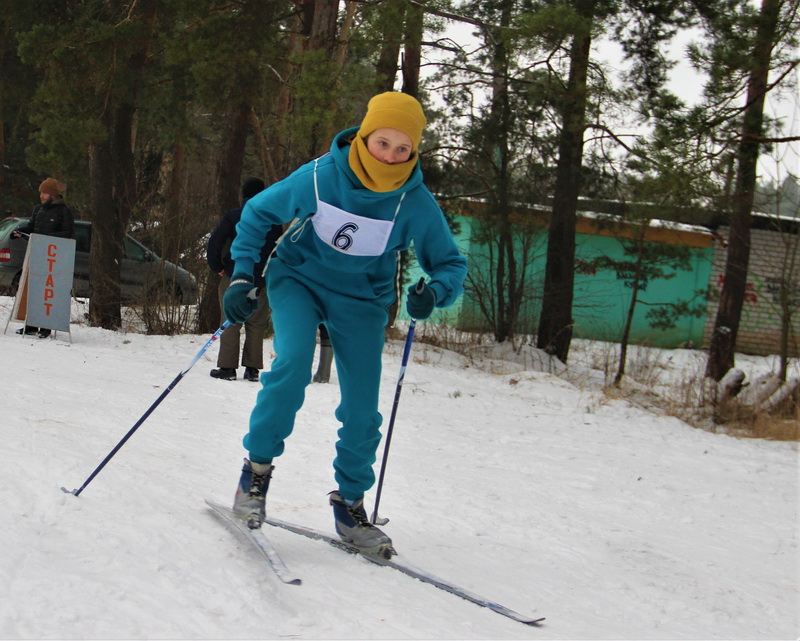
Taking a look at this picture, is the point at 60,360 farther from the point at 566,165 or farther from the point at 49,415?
the point at 566,165

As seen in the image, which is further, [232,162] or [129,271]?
[129,271]

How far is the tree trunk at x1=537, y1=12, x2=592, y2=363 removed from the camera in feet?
45.1

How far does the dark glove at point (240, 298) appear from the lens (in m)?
3.60

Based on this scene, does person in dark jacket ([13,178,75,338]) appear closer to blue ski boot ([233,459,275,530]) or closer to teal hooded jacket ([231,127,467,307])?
teal hooded jacket ([231,127,467,307])

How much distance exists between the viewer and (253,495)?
3.52 m

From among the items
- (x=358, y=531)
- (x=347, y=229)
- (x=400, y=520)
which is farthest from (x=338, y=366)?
(x=400, y=520)

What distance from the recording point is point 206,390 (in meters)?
7.72

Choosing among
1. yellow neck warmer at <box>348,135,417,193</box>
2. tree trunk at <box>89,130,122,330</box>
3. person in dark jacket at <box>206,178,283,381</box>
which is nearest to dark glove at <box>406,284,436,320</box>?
yellow neck warmer at <box>348,135,417,193</box>

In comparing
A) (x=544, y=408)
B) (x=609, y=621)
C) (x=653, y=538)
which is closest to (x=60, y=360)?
(x=544, y=408)

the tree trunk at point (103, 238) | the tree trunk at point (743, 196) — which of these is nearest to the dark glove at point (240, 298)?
the tree trunk at point (743, 196)

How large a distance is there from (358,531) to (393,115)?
1.69 m

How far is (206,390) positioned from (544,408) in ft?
12.1

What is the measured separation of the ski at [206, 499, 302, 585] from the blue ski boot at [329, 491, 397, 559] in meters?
0.35

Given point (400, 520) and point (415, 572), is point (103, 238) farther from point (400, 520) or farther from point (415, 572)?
point (415, 572)
